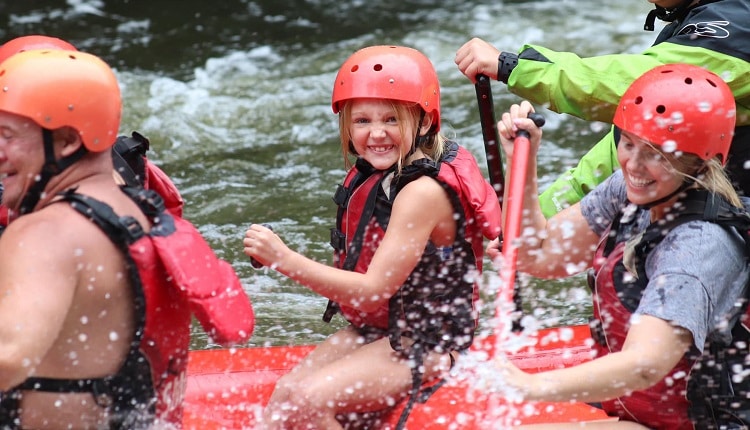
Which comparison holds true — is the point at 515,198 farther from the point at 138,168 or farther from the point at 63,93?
the point at 63,93

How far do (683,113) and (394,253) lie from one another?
917 millimetres

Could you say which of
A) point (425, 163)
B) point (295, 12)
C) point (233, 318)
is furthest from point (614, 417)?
point (295, 12)

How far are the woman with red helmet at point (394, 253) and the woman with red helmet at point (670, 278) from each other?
49 centimetres

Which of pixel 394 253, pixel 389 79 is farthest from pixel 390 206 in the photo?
pixel 389 79

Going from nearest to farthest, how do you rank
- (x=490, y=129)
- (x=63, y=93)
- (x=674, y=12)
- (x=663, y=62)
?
(x=63, y=93) < (x=663, y=62) < (x=674, y=12) < (x=490, y=129)

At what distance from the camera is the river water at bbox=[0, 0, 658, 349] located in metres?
5.98

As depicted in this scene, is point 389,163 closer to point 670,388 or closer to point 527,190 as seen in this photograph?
point 527,190

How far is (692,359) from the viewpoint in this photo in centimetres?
288

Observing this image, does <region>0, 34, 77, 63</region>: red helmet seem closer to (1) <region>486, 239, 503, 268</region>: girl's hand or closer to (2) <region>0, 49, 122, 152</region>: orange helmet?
(2) <region>0, 49, 122, 152</region>: orange helmet

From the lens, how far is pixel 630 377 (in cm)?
273

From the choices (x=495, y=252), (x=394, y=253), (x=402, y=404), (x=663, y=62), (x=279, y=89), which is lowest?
(x=279, y=89)

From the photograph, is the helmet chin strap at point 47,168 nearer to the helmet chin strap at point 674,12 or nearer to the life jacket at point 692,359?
the life jacket at point 692,359

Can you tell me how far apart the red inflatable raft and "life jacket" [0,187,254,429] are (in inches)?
28.2

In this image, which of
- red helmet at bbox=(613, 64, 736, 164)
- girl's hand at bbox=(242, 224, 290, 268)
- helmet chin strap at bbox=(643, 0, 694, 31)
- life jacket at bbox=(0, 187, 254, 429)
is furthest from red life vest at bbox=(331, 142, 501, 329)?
helmet chin strap at bbox=(643, 0, 694, 31)
